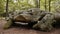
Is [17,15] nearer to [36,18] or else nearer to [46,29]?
[36,18]

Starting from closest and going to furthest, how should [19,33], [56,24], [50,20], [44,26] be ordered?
[19,33] < [44,26] < [50,20] < [56,24]

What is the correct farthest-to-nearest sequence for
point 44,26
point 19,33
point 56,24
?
point 56,24 < point 44,26 < point 19,33

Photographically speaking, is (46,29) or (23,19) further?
(23,19)

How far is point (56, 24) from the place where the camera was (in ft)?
29.1

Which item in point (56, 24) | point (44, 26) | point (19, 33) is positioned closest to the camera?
point (19, 33)

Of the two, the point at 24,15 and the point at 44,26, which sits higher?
the point at 24,15

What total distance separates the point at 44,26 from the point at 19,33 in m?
1.73

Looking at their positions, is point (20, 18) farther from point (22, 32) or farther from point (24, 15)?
point (22, 32)

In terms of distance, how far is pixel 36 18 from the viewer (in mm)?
8125

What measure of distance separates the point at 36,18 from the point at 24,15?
2.89ft

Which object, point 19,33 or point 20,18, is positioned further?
point 20,18

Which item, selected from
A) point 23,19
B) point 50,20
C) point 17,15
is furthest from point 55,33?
point 17,15

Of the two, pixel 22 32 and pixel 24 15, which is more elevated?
pixel 24 15

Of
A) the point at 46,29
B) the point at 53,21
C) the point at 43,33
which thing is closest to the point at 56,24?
the point at 53,21
